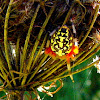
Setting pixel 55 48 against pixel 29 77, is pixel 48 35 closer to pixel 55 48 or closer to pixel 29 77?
pixel 55 48

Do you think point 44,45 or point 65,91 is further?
point 65,91

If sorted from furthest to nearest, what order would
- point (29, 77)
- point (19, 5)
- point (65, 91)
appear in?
point (65, 91), point (29, 77), point (19, 5)

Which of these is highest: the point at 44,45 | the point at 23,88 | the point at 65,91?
the point at 44,45

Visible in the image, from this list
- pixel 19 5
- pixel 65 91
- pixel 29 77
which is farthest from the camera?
pixel 65 91

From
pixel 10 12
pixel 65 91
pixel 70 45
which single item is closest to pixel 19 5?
pixel 10 12

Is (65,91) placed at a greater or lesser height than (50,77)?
lesser

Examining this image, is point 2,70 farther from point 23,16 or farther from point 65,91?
point 65,91
